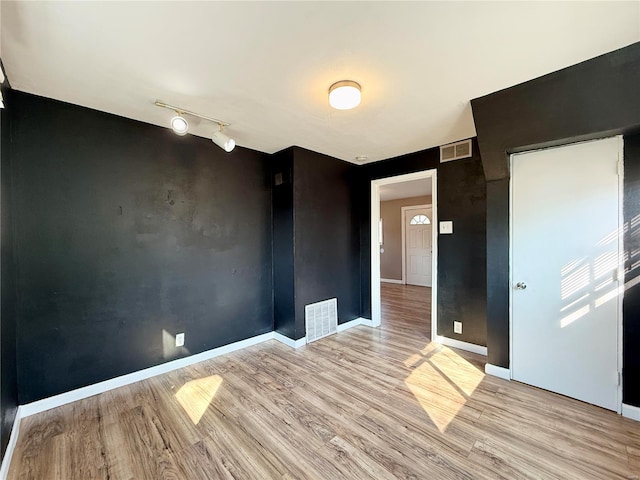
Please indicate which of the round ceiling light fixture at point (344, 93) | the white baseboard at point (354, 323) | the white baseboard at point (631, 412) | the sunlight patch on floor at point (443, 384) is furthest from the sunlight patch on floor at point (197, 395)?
the white baseboard at point (631, 412)

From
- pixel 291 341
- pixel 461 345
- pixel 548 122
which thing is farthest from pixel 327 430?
pixel 548 122

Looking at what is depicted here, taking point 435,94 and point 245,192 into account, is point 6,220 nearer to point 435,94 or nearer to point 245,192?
point 245,192

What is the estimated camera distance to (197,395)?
2.36 m

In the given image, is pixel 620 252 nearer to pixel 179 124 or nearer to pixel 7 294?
pixel 179 124

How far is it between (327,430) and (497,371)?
1.84 m

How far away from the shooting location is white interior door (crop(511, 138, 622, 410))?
2102mm

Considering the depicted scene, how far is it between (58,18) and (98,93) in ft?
2.59

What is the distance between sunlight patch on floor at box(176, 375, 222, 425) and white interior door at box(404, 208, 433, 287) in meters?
6.01

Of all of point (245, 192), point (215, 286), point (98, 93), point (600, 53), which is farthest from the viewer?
point (245, 192)

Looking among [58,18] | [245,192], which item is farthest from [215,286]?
[58,18]

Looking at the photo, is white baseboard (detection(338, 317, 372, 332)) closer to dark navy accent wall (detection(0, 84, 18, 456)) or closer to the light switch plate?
the light switch plate

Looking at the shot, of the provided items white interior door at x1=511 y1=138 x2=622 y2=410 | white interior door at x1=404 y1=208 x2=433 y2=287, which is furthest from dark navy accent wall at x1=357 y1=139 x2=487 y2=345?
white interior door at x1=404 y1=208 x2=433 y2=287

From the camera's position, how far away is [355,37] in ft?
5.00

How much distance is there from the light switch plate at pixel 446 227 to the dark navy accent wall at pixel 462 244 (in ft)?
0.15
